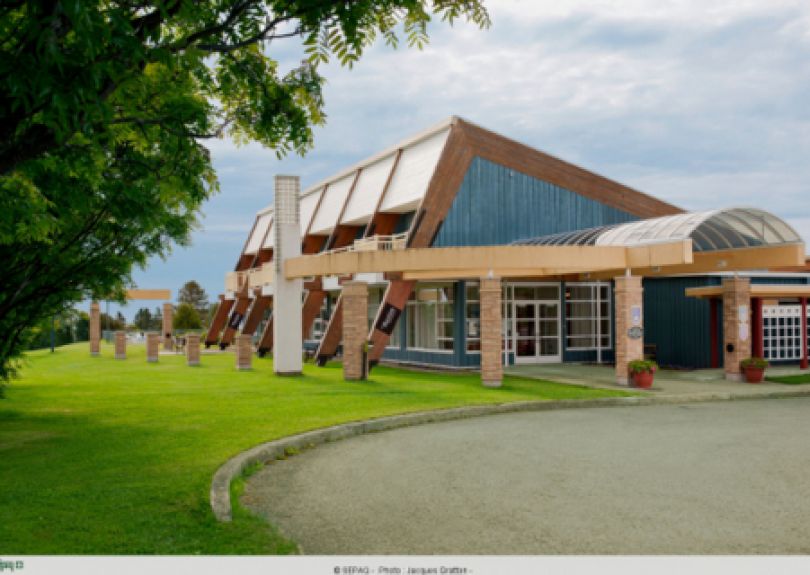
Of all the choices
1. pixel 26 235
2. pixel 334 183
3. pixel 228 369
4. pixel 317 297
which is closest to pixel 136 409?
pixel 26 235

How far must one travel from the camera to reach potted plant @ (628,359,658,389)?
1775 cm

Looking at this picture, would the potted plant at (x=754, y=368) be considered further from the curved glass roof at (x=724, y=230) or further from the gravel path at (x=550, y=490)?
the gravel path at (x=550, y=490)

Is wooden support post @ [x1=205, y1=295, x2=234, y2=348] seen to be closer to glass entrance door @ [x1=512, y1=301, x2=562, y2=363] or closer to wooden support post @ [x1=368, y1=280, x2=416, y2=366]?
glass entrance door @ [x1=512, y1=301, x2=562, y2=363]

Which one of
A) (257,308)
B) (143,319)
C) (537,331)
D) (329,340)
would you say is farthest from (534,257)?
(143,319)

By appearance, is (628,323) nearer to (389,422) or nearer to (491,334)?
(491,334)

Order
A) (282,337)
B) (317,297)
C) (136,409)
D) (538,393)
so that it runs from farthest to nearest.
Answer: (317,297)
(282,337)
(538,393)
(136,409)

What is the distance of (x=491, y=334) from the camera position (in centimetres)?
1844

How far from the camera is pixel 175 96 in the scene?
8.95m

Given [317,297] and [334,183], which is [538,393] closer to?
[317,297]

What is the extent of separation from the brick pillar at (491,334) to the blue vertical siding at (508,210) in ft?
21.0

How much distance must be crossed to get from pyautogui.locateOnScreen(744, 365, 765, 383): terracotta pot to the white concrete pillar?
12576 millimetres

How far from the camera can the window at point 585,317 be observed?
1047 inches

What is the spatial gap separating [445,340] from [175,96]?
17.5 meters

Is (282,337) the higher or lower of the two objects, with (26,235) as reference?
lower
